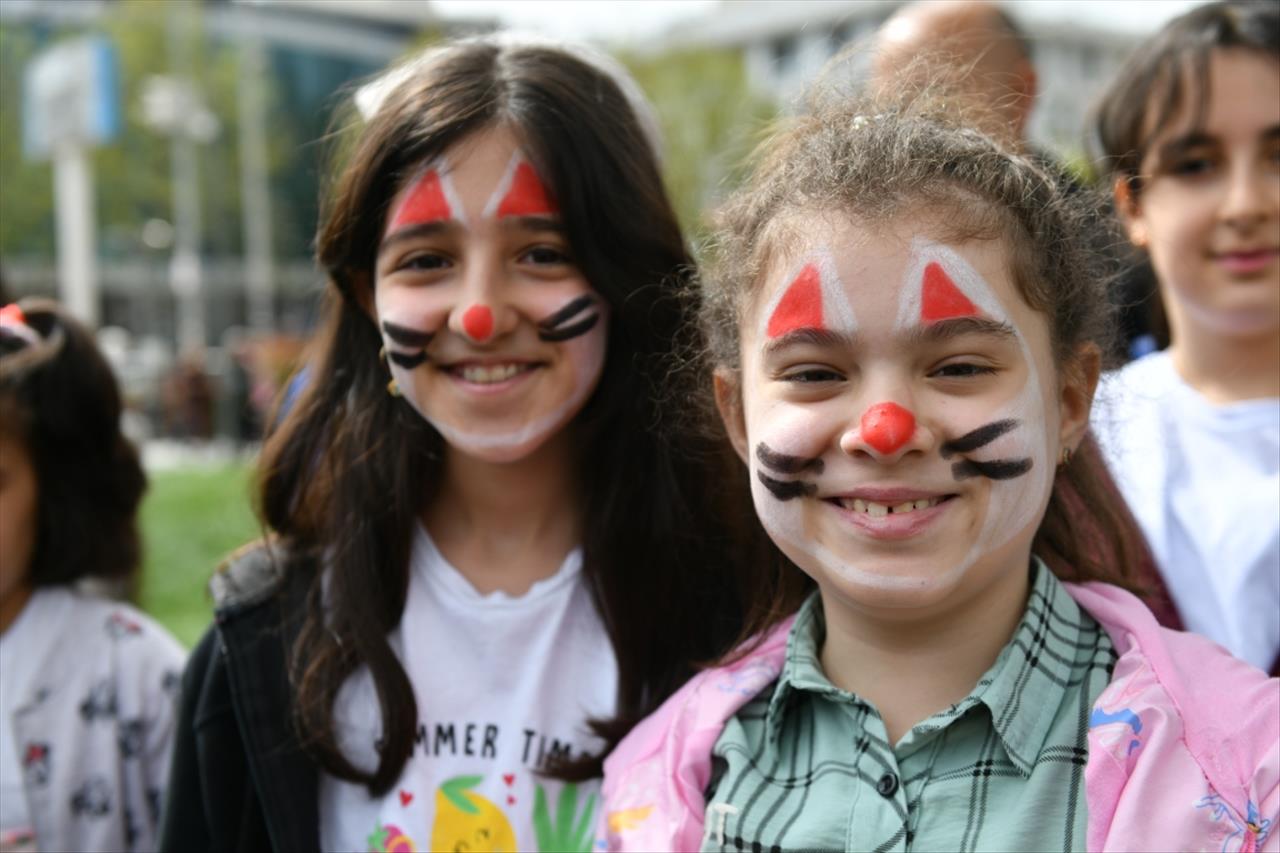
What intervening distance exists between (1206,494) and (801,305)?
89 cm

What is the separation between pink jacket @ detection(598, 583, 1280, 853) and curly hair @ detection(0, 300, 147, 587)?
144 centimetres

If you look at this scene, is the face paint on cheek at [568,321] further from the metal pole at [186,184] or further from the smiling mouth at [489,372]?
the metal pole at [186,184]

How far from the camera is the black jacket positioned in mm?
2174

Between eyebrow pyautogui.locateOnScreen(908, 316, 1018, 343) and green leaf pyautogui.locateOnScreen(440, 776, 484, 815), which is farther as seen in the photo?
green leaf pyautogui.locateOnScreen(440, 776, 484, 815)

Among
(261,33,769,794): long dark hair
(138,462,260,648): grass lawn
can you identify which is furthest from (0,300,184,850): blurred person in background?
(138,462,260,648): grass lawn

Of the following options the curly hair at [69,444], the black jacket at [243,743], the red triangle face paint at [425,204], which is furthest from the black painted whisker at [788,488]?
the curly hair at [69,444]

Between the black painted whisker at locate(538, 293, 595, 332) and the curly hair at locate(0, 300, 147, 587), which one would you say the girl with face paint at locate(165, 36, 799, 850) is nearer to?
the black painted whisker at locate(538, 293, 595, 332)

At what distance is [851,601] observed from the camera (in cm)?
171

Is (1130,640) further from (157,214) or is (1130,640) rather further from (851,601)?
(157,214)

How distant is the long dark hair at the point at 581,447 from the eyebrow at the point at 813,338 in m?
0.42

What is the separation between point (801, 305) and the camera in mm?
1696

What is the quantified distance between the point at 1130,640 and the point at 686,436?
0.83 metres

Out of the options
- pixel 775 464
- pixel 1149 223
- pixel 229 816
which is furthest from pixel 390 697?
pixel 1149 223

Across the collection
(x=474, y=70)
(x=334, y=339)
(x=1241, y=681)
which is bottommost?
(x=1241, y=681)
